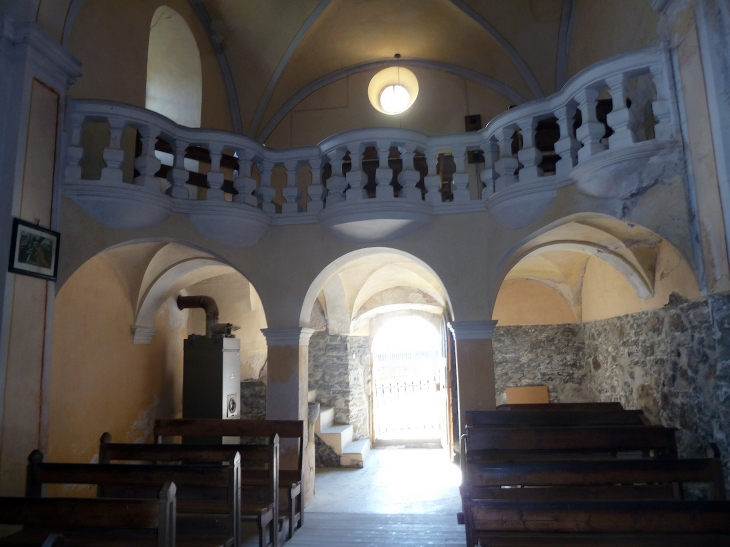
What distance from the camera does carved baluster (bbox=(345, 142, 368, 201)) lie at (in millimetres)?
6875

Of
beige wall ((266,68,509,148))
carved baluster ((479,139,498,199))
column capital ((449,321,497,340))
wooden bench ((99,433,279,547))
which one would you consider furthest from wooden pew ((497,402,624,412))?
beige wall ((266,68,509,148))

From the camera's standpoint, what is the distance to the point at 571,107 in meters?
6.05

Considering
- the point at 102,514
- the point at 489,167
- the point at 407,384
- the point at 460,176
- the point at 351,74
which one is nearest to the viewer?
the point at 102,514

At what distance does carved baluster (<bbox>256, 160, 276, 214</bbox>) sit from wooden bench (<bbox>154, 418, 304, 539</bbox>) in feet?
9.62

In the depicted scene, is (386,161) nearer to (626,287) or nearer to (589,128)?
(589,128)

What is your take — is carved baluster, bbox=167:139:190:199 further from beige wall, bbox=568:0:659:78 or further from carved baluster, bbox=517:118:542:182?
beige wall, bbox=568:0:659:78

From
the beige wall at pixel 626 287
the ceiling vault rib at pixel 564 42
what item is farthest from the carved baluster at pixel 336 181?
the ceiling vault rib at pixel 564 42

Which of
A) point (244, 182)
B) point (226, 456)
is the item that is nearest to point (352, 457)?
point (226, 456)

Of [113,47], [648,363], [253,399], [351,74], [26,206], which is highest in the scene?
[351,74]

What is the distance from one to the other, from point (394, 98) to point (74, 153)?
256 inches

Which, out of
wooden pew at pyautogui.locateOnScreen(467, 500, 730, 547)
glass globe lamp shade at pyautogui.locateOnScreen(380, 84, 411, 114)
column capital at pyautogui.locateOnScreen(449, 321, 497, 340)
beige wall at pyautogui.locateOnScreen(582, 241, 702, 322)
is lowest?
wooden pew at pyautogui.locateOnScreen(467, 500, 730, 547)

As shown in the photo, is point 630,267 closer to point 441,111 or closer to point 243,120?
point 441,111

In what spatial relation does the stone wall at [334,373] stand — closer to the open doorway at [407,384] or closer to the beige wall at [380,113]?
the open doorway at [407,384]

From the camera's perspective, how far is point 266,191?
24.2ft
